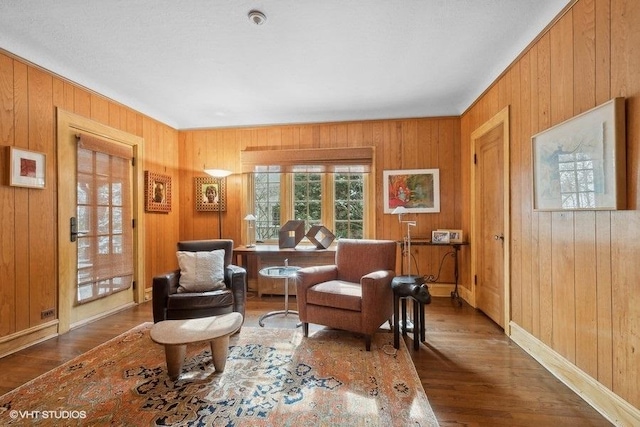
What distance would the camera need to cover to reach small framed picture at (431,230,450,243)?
377 cm

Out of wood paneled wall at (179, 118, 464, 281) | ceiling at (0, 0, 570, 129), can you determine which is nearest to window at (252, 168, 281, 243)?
wood paneled wall at (179, 118, 464, 281)

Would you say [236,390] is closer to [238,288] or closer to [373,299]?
[238,288]

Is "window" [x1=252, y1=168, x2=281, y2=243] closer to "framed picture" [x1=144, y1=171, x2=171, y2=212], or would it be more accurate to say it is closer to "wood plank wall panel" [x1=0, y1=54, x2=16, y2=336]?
"framed picture" [x1=144, y1=171, x2=171, y2=212]

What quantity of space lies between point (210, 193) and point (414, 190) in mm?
3041

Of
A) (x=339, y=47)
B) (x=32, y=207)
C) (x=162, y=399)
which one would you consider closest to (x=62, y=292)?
(x=32, y=207)

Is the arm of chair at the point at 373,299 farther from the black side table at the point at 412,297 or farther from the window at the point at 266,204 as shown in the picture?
the window at the point at 266,204

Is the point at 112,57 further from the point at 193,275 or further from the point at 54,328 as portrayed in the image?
the point at 54,328

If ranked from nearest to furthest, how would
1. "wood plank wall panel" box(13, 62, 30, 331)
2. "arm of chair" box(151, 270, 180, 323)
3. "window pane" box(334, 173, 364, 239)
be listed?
"wood plank wall panel" box(13, 62, 30, 331) < "arm of chair" box(151, 270, 180, 323) < "window pane" box(334, 173, 364, 239)

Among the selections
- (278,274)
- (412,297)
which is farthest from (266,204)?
(412,297)

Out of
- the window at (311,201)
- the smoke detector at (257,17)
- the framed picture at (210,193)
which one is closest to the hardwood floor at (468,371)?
the window at (311,201)

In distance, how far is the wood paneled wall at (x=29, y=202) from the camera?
237 centimetres

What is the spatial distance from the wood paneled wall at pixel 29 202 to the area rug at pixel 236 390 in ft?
2.68

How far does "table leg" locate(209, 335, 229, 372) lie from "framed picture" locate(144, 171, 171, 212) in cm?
265

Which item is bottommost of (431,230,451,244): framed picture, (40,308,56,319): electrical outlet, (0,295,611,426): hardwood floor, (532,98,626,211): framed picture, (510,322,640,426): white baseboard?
(0,295,611,426): hardwood floor
